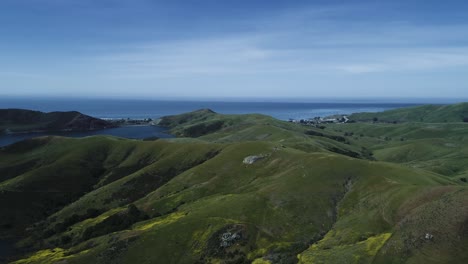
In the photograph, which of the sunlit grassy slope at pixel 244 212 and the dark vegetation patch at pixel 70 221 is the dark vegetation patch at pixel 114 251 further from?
the dark vegetation patch at pixel 70 221

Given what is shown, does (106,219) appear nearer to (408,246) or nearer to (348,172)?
(348,172)

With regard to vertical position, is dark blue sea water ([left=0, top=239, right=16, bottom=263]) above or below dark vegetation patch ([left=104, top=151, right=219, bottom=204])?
below

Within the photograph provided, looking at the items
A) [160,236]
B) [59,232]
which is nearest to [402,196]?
[160,236]

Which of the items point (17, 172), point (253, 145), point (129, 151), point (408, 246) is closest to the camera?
point (408, 246)

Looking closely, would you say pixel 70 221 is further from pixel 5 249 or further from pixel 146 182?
pixel 146 182

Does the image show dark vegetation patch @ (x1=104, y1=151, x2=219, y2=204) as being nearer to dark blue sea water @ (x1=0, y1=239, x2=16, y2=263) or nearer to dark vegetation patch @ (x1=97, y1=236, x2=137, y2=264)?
dark blue sea water @ (x1=0, y1=239, x2=16, y2=263)

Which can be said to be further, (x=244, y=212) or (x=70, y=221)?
(x=70, y=221)

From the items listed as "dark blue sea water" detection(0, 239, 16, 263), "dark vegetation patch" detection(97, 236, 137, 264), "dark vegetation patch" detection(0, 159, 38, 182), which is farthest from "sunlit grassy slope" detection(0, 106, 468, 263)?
"dark blue sea water" detection(0, 239, 16, 263)

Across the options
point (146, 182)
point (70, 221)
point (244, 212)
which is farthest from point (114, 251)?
Result: point (146, 182)
